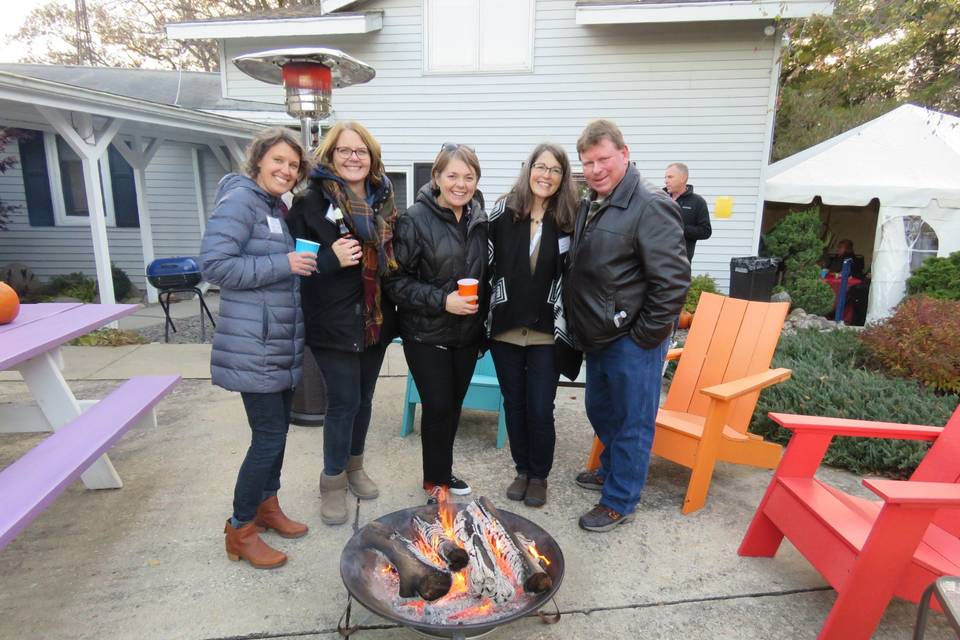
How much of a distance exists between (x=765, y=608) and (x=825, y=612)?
236 millimetres

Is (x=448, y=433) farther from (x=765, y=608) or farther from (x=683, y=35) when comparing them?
(x=683, y=35)

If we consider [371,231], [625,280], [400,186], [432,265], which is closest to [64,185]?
[400,186]

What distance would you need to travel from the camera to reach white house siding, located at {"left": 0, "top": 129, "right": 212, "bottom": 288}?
942 cm

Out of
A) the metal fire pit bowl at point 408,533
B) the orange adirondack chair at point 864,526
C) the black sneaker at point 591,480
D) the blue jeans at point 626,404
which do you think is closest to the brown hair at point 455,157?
the blue jeans at point 626,404

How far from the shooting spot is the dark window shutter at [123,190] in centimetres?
931

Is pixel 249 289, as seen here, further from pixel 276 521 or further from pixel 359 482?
pixel 359 482

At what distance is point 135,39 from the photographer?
63.1ft

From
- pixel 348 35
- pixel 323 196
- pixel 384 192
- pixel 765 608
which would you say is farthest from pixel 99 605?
pixel 348 35

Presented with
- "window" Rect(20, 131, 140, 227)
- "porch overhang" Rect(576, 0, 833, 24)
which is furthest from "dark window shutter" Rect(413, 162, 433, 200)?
"window" Rect(20, 131, 140, 227)

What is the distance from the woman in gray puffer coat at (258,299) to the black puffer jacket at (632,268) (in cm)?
120

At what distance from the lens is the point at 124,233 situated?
31.5 ft

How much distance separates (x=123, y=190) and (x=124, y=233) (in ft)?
2.39

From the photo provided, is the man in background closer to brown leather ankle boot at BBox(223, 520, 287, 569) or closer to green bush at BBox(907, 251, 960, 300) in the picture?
green bush at BBox(907, 251, 960, 300)

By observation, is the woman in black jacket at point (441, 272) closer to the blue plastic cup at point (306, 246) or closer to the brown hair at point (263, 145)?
the blue plastic cup at point (306, 246)
